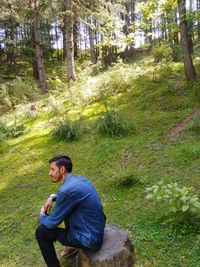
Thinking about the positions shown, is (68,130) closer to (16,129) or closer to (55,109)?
(55,109)

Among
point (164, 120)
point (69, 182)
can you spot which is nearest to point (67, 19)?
point (164, 120)

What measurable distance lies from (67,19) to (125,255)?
39.9ft

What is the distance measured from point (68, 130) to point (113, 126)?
1386 mm

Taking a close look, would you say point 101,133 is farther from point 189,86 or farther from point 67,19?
point 67,19

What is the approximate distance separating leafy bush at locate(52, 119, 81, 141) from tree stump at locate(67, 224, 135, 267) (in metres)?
5.17

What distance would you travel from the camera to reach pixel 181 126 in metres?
8.29

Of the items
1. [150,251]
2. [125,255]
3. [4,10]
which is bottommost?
[150,251]

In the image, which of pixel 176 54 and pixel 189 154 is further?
pixel 176 54

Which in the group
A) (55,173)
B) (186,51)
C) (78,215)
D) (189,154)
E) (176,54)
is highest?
(176,54)

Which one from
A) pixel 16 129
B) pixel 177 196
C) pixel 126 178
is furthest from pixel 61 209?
pixel 16 129

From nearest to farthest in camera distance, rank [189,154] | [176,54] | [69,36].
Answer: [189,154]
[69,36]
[176,54]

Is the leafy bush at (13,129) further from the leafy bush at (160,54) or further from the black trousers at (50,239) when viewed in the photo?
the leafy bush at (160,54)

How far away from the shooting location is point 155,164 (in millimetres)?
6695

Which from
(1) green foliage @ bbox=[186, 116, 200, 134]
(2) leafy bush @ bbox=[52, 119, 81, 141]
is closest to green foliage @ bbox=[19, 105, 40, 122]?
(2) leafy bush @ bbox=[52, 119, 81, 141]
